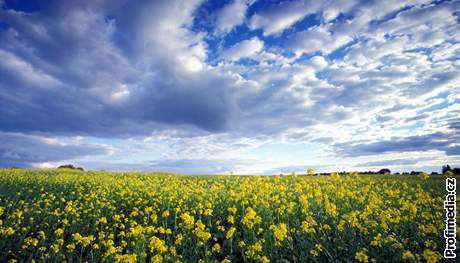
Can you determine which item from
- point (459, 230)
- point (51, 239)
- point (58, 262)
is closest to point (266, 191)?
point (459, 230)

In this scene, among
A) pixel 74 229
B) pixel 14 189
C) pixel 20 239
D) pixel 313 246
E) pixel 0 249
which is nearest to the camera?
pixel 313 246

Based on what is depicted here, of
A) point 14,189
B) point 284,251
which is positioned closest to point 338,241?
point 284,251

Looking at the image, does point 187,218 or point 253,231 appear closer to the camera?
point 187,218

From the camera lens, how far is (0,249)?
27.6 feet

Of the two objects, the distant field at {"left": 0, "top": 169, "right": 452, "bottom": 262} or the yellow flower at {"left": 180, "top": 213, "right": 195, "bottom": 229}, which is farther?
the yellow flower at {"left": 180, "top": 213, "right": 195, "bottom": 229}

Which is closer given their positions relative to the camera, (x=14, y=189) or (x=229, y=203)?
(x=229, y=203)

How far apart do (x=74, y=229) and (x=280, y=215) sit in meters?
6.90

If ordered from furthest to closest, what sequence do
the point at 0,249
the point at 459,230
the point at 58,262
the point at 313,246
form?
the point at 0,249
the point at 58,262
the point at 313,246
the point at 459,230

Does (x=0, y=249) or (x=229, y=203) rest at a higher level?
(x=229, y=203)

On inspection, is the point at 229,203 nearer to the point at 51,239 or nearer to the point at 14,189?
the point at 51,239

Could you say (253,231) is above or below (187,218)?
below

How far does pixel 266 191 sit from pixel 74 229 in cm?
663

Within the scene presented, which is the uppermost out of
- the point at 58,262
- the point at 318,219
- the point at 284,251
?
the point at 318,219

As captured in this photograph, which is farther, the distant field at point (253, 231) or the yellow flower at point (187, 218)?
the yellow flower at point (187, 218)
